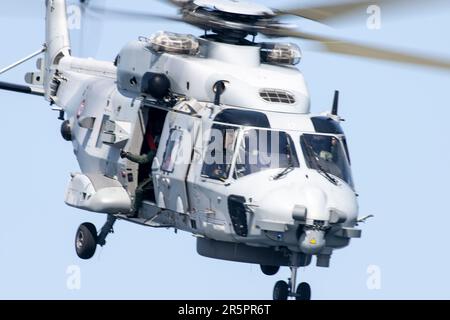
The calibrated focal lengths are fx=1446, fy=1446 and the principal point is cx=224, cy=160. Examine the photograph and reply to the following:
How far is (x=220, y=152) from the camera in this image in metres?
23.0

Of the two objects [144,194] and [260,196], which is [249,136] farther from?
[144,194]

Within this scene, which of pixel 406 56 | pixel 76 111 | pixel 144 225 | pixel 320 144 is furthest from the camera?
pixel 76 111

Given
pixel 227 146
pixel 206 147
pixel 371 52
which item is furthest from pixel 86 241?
pixel 371 52

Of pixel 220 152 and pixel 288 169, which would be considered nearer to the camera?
pixel 288 169

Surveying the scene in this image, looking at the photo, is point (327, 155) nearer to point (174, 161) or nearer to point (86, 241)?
point (174, 161)

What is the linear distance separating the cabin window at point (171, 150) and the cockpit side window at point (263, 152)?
1.39m

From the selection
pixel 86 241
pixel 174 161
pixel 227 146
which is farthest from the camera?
pixel 86 241

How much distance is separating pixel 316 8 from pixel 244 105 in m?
2.04

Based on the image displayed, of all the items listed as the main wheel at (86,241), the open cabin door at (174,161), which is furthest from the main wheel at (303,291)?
the main wheel at (86,241)

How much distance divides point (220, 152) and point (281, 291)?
2.41m

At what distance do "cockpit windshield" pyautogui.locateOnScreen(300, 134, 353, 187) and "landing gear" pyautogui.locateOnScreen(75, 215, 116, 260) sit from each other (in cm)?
505

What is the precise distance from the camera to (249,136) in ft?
75.0

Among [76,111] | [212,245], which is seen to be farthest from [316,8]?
[76,111]

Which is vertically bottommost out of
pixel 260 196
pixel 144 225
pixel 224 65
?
pixel 144 225
